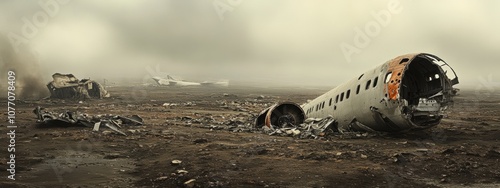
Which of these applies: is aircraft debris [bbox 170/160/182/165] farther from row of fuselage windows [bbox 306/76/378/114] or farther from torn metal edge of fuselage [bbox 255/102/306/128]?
torn metal edge of fuselage [bbox 255/102/306/128]

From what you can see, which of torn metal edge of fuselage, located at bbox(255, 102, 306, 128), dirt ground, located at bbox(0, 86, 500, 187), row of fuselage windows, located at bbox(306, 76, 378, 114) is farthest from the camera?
torn metal edge of fuselage, located at bbox(255, 102, 306, 128)

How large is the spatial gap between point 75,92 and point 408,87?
4979cm

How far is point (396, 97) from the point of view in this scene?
16.5 m

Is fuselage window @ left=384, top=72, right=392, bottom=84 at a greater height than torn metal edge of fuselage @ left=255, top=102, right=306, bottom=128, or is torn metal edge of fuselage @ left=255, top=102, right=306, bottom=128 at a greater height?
fuselage window @ left=384, top=72, right=392, bottom=84

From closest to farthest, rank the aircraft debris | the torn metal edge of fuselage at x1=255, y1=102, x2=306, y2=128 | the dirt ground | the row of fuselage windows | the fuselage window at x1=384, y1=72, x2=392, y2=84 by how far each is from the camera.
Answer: the dirt ground, the aircraft debris, the fuselage window at x1=384, y1=72, x2=392, y2=84, the row of fuselage windows, the torn metal edge of fuselage at x1=255, y1=102, x2=306, y2=128

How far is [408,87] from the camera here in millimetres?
20750

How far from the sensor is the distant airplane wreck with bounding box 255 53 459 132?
16.9m

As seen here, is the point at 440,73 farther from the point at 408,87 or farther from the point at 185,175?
the point at 185,175

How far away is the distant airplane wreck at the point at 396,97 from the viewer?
55.5 ft

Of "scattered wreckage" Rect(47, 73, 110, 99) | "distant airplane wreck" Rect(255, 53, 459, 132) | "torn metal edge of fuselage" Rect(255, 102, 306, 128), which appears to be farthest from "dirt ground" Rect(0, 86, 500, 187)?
"scattered wreckage" Rect(47, 73, 110, 99)

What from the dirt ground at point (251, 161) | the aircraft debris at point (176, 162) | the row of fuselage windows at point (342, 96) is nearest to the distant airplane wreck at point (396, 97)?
the row of fuselage windows at point (342, 96)

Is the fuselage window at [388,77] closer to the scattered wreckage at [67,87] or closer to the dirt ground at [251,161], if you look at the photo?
the dirt ground at [251,161]

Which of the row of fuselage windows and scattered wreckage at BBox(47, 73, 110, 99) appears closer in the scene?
the row of fuselage windows

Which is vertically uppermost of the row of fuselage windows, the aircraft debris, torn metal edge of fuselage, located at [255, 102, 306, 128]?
the row of fuselage windows
